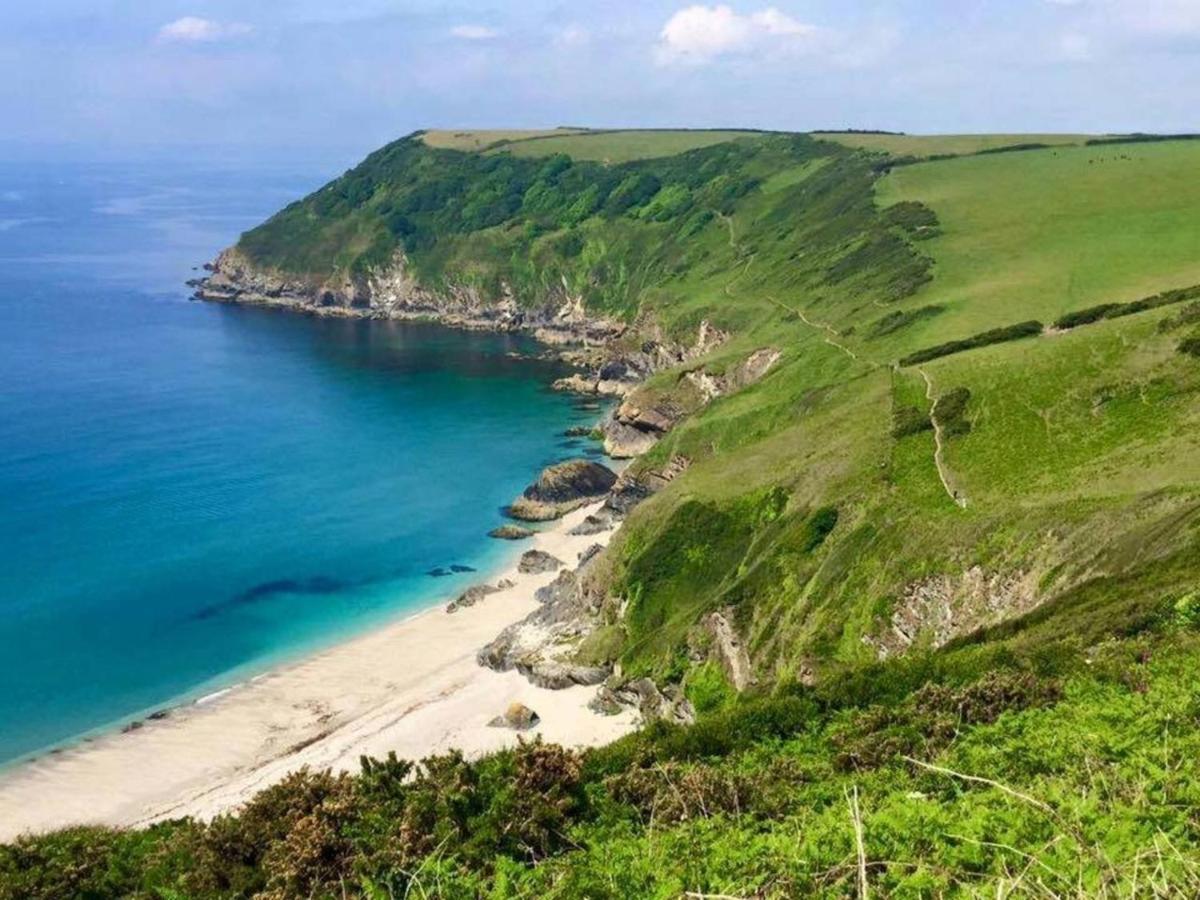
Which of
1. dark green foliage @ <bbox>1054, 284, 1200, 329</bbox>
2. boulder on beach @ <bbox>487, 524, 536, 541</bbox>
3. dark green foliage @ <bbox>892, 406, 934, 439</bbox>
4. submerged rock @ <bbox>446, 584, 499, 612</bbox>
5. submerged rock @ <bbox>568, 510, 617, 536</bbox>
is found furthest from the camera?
boulder on beach @ <bbox>487, 524, 536, 541</bbox>

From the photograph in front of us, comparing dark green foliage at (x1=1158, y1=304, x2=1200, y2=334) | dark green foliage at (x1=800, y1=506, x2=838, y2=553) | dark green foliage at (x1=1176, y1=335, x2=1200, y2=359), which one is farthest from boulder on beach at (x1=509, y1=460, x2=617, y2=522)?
dark green foliage at (x1=1176, y1=335, x2=1200, y2=359)

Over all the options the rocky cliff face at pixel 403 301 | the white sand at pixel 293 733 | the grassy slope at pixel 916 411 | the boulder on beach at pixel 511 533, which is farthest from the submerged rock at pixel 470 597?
the rocky cliff face at pixel 403 301

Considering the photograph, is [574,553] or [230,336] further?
[230,336]

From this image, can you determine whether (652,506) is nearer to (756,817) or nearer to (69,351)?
(756,817)

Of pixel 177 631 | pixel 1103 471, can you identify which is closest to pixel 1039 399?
pixel 1103 471

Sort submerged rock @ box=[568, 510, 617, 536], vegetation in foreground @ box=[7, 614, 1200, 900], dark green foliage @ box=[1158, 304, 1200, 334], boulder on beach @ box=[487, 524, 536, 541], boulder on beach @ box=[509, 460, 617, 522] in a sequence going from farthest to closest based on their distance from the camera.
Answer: boulder on beach @ box=[509, 460, 617, 522]
boulder on beach @ box=[487, 524, 536, 541]
submerged rock @ box=[568, 510, 617, 536]
dark green foliage @ box=[1158, 304, 1200, 334]
vegetation in foreground @ box=[7, 614, 1200, 900]

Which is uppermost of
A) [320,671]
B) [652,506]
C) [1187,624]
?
[1187,624]

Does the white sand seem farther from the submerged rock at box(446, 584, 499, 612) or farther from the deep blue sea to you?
the submerged rock at box(446, 584, 499, 612)
